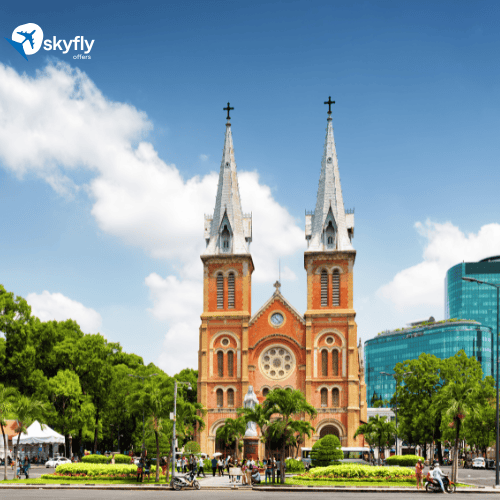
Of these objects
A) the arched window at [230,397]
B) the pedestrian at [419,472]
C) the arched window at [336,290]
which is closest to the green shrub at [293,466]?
the pedestrian at [419,472]

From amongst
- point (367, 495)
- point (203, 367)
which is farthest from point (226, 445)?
point (367, 495)

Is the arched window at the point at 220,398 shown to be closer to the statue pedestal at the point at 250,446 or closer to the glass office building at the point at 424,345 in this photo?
the statue pedestal at the point at 250,446

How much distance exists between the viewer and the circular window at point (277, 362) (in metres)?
71.1

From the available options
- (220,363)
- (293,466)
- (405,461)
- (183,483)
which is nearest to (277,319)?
(220,363)

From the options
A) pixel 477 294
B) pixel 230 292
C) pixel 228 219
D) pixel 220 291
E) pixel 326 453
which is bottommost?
pixel 326 453

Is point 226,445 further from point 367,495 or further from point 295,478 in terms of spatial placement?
point 367,495

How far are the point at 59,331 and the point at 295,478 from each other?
112 ft

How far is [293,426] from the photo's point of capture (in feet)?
127

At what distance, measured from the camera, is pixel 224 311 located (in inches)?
2862

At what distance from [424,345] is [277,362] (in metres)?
94.6

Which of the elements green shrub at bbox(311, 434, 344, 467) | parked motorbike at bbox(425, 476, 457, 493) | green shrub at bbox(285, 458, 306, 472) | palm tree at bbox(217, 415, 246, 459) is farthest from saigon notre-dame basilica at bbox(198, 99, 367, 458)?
parked motorbike at bbox(425, 476, 457, 493)

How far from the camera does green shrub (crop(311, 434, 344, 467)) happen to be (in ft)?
157

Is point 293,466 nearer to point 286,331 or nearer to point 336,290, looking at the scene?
point 286,331

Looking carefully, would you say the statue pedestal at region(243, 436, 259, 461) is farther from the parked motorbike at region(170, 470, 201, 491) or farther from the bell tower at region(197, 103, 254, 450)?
the bell tower at region(197, 103, 254, 450)
